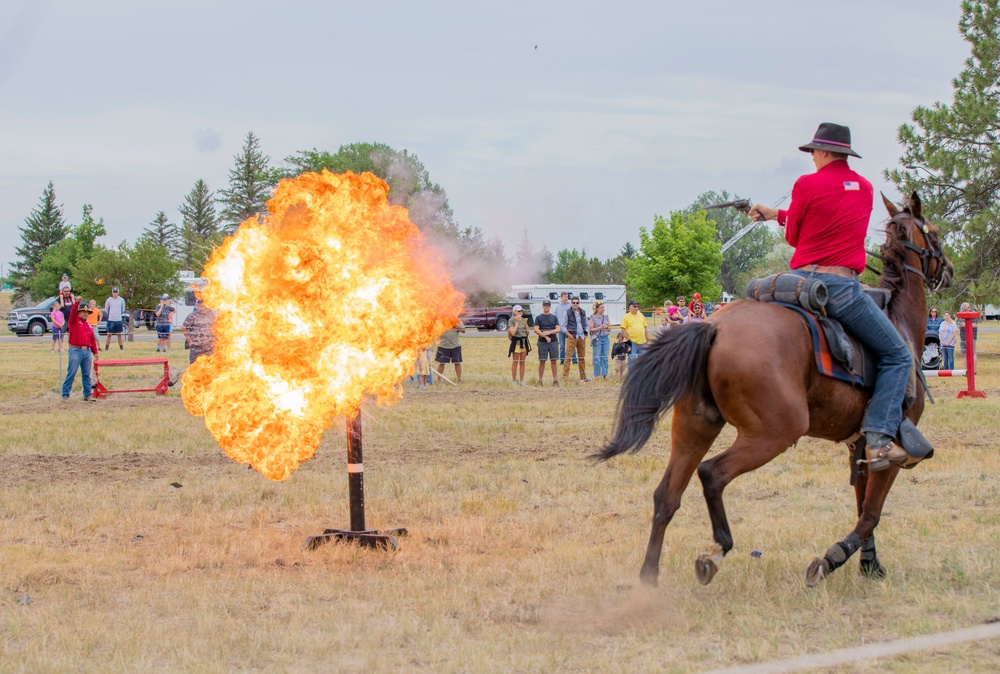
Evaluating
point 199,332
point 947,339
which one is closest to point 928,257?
point 199,332

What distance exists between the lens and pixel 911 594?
6.54 meters

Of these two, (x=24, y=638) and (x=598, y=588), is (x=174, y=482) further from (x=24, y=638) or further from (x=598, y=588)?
(x=598, y=588)

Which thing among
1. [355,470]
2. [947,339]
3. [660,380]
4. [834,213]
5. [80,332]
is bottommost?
[355,470]

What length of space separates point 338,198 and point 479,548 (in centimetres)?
301

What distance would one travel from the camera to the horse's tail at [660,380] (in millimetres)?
6539

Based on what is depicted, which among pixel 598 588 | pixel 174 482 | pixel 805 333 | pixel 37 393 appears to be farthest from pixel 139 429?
pixel 805 333

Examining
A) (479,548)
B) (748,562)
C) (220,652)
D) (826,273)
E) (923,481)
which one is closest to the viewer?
(220,652)

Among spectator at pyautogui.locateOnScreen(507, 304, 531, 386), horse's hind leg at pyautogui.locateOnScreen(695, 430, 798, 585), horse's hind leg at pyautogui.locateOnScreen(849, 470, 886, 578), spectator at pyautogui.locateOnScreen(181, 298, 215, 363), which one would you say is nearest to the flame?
horse's hind leg at pyautogui.locateOnScreen(695, 430, 798, 585)

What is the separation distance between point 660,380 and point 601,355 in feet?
60.2

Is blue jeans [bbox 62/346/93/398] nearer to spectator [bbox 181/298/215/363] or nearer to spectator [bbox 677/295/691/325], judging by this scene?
spectator [bbox 181/298/215/363]

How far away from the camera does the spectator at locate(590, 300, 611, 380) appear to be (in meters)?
24.7

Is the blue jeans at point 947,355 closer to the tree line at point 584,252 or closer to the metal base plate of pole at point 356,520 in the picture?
the tree line at point 584,252

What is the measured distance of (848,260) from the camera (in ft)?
22.9

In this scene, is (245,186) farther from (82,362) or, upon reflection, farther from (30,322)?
(82,362)
